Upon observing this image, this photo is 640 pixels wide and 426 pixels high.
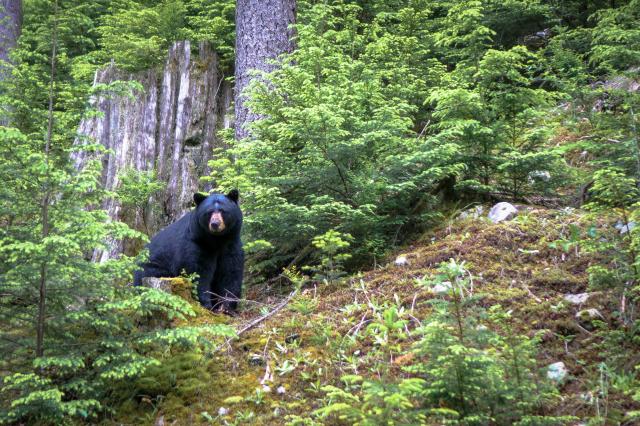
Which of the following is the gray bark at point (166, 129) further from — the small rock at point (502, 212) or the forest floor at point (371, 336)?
the small rock at point (502, 212)

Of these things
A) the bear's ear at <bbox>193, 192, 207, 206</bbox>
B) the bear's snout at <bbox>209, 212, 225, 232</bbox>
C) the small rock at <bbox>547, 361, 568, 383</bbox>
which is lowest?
the small rock at <bbox>547, 361, 568, 383</bbox>

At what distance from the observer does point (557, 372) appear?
136 inches

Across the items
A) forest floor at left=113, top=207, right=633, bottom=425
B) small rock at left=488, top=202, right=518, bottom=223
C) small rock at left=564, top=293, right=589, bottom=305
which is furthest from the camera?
small rock at left=488, top=202, right=518, bottom=223

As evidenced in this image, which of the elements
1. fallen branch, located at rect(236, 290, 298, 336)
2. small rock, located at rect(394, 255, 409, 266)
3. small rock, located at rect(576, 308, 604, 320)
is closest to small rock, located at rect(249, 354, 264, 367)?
fallen branch, located at rect(236, 290, 298, 336)

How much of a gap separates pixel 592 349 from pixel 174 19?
33.7ft

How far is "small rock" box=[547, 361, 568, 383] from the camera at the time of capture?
11.2ft

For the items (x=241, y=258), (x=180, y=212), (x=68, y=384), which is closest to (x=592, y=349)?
(x=68, y=384)

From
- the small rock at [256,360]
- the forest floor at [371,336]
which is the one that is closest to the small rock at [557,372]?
the forest floor at [371,336]

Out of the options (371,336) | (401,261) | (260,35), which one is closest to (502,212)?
(401,261)

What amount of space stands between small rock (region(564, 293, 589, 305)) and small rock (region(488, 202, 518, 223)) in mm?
1723

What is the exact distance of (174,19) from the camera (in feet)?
36.9

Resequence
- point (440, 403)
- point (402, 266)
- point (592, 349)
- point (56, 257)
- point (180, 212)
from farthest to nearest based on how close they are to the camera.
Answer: point (180, 212), point (402, 266), point (592, 349), point (56, 257), point (440, 403)

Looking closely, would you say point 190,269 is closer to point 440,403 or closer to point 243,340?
point 243,340

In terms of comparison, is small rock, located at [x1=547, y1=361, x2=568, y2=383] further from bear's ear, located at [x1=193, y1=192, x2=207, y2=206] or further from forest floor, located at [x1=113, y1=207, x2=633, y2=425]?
bear's ear, located at [x1=193, y1=192, x2=207, y2=206]
